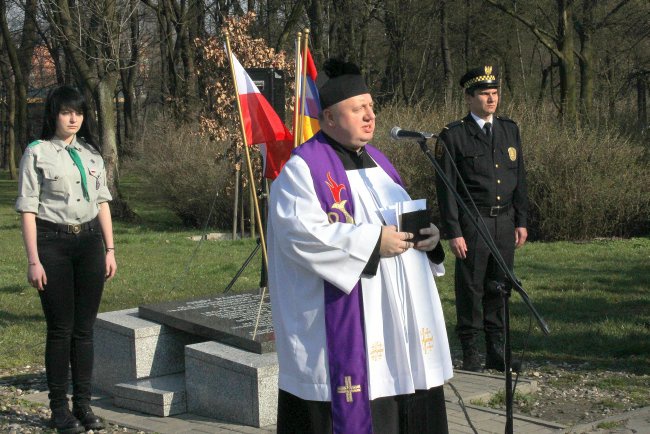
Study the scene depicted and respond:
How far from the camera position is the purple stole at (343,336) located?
12.3 feet

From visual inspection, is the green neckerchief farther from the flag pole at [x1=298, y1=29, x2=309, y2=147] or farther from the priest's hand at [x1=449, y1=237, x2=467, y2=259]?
the priest's hand at [x1=449, y1=237, x2=467, y2=259]

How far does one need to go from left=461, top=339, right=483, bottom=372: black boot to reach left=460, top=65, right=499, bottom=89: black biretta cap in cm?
182

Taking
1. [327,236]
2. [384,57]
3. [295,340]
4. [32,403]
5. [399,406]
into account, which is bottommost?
[32,403]

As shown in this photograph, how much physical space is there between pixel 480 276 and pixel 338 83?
11.5 feet

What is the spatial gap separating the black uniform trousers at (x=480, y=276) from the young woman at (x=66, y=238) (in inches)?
98.9

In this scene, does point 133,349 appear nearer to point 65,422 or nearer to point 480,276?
point 65,422

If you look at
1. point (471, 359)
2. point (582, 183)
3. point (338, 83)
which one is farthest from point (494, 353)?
point (582, 183)

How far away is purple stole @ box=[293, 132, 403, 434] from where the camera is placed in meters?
3.74

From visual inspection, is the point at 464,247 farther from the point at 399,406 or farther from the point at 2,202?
the point at 2,202

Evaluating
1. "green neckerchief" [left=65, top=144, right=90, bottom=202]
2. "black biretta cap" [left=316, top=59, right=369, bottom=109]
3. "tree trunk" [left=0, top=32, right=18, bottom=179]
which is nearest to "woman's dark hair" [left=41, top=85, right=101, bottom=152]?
"green neckerchief" [left=65, top=144, right=90, bottom=202]

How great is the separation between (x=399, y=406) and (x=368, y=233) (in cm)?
75

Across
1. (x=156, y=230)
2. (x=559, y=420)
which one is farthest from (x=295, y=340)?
(x=156, y=230)

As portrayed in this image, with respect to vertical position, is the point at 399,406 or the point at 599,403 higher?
the point at 399,406

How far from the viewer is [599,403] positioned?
6.55 m
